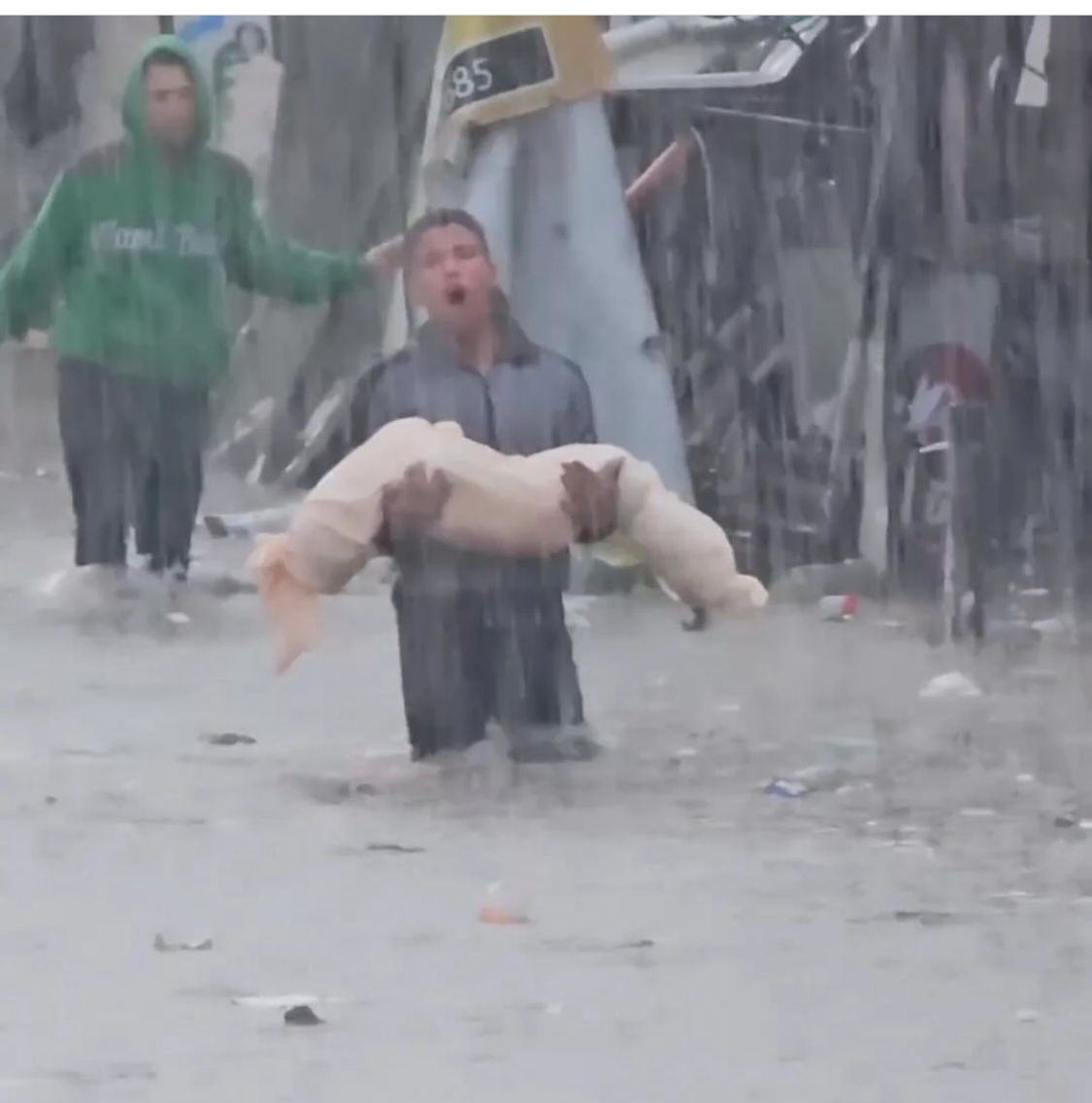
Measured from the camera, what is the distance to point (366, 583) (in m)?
2.69

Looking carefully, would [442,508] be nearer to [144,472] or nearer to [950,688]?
[144,472]

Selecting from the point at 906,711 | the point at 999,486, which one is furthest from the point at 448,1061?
the point at 999,486

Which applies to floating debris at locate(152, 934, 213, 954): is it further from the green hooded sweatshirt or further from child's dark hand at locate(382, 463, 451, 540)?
the green hooded sweatshirt

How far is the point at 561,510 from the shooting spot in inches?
106

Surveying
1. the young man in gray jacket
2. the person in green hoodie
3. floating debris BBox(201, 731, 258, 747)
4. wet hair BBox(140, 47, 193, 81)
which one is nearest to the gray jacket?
the young man in gray jacket

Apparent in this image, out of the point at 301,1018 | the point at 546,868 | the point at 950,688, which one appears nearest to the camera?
the point at 301,1018

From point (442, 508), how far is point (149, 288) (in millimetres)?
372

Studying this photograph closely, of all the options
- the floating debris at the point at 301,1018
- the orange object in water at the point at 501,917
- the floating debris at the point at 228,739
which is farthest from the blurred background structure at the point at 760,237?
the floating debris at the point at 301,1018

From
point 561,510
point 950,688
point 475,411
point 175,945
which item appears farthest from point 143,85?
point 950,688

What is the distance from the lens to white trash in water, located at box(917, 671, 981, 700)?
2.77 metres

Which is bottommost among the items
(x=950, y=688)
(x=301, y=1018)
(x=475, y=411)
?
(x=301, y=1018)

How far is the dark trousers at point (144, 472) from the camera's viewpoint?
106 inches

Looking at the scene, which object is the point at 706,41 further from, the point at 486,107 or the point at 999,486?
the point at 999,486

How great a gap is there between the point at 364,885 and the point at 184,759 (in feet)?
0.74
